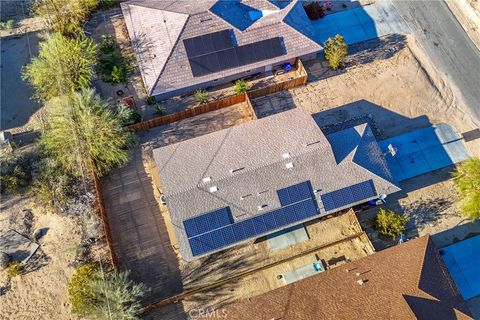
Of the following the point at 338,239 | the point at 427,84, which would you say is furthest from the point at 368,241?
the point at 427,84

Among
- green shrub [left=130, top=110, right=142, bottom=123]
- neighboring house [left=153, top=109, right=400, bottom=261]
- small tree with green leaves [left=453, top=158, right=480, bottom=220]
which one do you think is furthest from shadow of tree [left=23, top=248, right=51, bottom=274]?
small tree with green leaves [left=453, top=158, right=480, bottom=220]

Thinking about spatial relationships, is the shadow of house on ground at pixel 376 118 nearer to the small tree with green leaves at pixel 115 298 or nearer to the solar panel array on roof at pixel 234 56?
the solar panel array on roof at pixel 234 56

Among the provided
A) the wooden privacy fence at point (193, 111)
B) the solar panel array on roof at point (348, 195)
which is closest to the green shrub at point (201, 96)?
the wooden privacy fence at point (193, 111)

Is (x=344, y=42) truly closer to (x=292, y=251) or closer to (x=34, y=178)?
(x=292, y=251)

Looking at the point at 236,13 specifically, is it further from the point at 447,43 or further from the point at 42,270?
the point at 42,270

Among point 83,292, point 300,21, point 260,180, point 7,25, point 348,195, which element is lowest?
point 83,292

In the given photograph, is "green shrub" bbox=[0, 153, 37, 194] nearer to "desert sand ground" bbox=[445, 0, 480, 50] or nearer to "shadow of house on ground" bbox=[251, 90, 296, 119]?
"shadow of house on ground" bbox=[251, 90, 296, 119]

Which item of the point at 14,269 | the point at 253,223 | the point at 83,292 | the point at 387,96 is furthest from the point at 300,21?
the point at 14,269
